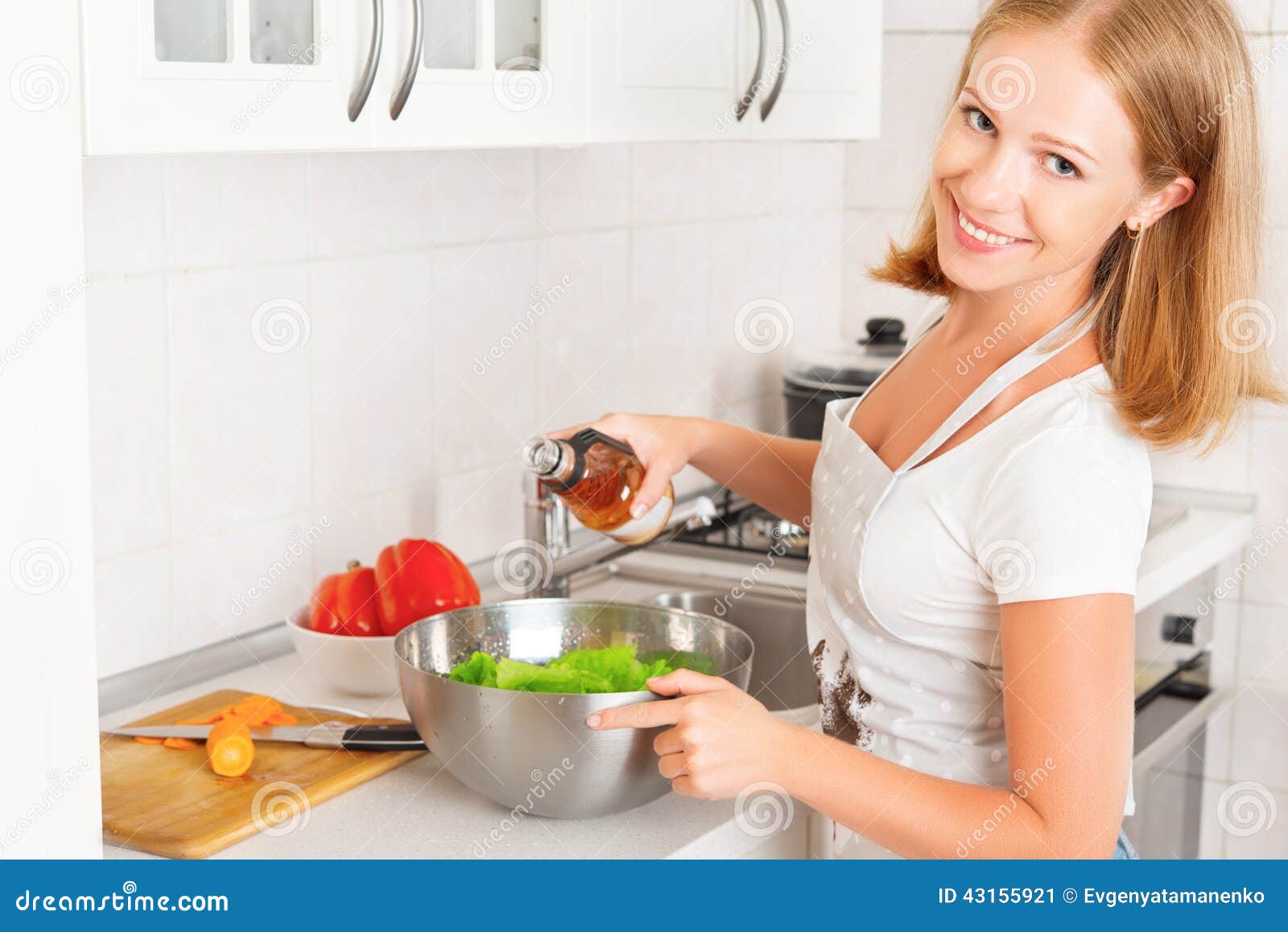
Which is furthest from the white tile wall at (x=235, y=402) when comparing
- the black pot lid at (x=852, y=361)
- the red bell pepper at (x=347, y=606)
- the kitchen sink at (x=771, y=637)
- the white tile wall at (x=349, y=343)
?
the black pot lid at (x=852, y=361)

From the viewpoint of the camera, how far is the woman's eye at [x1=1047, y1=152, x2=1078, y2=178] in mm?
1072

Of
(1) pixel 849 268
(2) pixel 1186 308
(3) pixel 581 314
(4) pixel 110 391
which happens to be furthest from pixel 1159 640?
(4) pixel 110 391

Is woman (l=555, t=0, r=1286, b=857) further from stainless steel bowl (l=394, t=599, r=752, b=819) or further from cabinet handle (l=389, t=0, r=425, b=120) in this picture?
cabinet handle (l=389, t=0, r=425, b=120)

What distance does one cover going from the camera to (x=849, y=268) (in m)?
2.44

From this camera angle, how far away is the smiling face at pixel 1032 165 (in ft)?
3.45

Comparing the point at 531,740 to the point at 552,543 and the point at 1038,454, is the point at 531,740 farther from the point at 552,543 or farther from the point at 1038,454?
the point at 552,543

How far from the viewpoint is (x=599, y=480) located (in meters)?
1.32

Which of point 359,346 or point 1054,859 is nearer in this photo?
point 1054,859

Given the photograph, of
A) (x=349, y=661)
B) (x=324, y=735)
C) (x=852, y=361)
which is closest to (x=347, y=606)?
(x=349, y=661)

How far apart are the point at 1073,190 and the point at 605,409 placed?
0.94 m

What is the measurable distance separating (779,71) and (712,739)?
80cm

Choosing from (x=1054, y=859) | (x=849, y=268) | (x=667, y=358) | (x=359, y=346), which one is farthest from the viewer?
(x=849, y=268)
